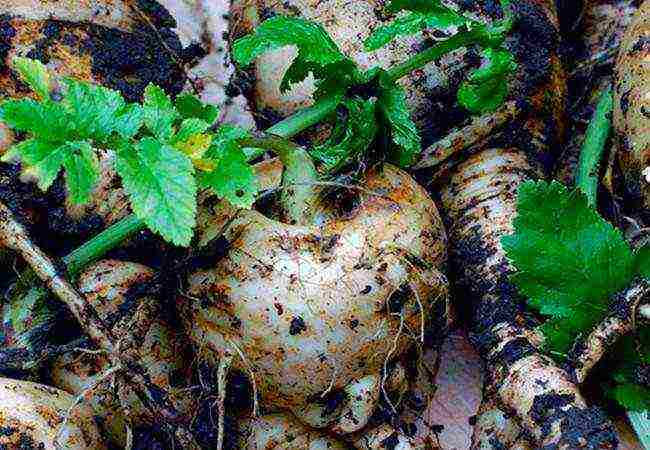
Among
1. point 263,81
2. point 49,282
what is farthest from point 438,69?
point 49,282

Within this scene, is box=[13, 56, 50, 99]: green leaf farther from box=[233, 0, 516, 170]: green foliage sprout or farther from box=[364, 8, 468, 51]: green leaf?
box=[364, 8, 468, 51]: green leaf

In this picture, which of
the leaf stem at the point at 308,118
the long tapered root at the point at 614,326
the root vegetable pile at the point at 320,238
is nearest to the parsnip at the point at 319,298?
the root vegetable pile at the point at 320,238

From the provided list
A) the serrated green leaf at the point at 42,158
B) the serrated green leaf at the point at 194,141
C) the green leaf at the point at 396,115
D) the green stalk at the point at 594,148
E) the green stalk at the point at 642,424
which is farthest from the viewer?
the green stalk at the point at 594,148

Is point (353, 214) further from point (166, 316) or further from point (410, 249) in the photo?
point (166, 316)

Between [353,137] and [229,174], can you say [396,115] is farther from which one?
[229,174]

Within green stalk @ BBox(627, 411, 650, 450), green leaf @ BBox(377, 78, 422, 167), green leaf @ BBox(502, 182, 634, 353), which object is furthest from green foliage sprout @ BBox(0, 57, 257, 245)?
green stalk @ BBox(627, 411, 650, 450)

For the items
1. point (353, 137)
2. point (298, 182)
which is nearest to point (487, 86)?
point (353, 137)

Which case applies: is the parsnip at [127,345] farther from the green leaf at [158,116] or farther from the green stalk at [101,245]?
the green leaf at [158,116]
